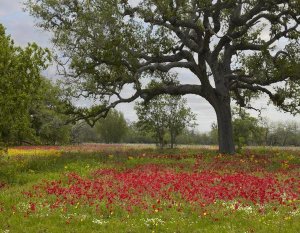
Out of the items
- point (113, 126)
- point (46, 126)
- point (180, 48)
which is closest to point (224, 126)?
point (180, 48)

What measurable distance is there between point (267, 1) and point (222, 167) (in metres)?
12.9

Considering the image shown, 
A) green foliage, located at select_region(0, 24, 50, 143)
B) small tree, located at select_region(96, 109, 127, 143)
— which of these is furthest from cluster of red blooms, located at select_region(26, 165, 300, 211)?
small tree, located at select_region(96, 109, 127, 143)

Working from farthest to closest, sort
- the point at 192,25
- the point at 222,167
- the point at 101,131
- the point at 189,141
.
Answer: the point at 189,141 < the point at 101,131 < the point at 192,25 < the point at 222,167

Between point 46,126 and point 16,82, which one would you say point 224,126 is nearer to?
point 16,82

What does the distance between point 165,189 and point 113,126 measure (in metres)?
78.8

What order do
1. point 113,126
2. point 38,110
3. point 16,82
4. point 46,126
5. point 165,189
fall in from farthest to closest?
1. point 113,126
2. point 38,110
3. point 46,126
4. point 16,82
5. point 165,189

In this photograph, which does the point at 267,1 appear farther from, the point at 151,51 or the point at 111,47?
the point at 111,47

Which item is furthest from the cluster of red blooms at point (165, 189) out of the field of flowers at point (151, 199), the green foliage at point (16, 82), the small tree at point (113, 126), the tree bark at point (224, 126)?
the small tree at point (113, 126)

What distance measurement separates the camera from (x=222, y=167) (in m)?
23.2

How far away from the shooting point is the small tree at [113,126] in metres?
93.8

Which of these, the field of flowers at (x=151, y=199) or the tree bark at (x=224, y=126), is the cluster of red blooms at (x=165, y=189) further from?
the tree bark at (x=224, y=126)

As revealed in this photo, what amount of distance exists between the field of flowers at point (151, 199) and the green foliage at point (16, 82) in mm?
2645

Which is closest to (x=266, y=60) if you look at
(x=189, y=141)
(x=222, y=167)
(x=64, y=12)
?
(x=222, y=167)

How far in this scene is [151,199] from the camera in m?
15.1
